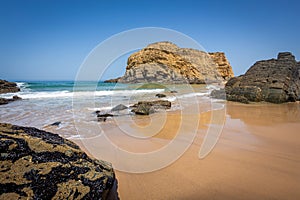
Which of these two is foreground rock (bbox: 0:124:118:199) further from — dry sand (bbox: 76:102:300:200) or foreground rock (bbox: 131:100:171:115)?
foreground rock (bbox: 131:100:171:115)

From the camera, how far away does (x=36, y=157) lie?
4.94ft

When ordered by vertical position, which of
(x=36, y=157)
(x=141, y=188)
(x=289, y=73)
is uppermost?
(x=289, y=73)

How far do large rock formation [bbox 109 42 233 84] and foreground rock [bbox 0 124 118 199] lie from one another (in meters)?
42.3

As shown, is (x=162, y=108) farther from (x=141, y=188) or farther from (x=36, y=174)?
(x=36, y=174)

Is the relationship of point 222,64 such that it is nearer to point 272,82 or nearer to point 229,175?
point 272,82

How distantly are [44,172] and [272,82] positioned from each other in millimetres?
11462

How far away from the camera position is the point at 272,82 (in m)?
9.72

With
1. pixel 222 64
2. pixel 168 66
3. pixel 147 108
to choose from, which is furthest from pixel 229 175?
pixel 222 64

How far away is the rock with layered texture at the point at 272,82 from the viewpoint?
9.11 m

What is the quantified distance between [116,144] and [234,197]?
223 centimetres

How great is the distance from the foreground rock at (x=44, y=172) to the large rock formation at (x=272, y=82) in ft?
30.2

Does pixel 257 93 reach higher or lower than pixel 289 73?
lower

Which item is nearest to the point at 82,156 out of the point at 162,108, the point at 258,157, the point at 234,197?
the point at 234,197

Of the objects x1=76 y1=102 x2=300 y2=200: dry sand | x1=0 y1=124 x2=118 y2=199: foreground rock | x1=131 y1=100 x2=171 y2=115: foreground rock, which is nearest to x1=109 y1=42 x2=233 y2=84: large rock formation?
x1=131 y1=100 x2=171 y2=115: foreground rock
